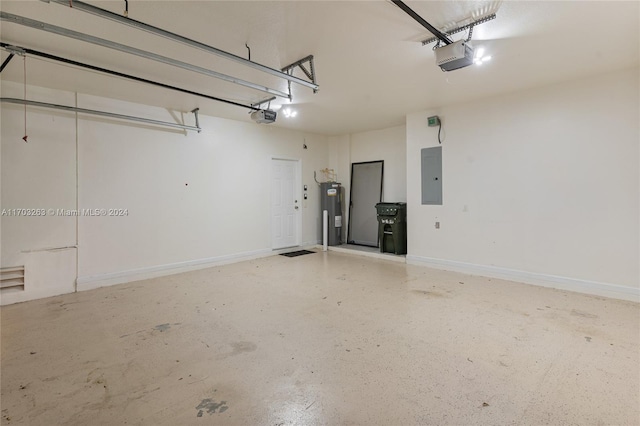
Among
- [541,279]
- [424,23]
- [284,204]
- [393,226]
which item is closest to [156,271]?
[284,204]

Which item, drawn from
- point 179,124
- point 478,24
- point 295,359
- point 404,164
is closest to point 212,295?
point 295,359

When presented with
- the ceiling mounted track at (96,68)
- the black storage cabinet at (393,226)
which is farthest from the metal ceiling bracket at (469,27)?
the black storage cabinet at (393,226)

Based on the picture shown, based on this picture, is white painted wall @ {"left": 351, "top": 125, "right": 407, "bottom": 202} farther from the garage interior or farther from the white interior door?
the white interior door

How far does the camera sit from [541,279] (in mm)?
4215

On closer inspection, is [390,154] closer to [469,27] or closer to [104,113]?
[469,27]

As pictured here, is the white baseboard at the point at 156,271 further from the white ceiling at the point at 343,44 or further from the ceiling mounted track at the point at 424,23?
the ceiling mounted track at the point at 424,23

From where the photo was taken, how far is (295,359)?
241cm

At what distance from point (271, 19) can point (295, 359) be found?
108 inches

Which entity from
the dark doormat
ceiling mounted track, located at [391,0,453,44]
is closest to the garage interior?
ceiling mounted track, located at [391,0,453,44]

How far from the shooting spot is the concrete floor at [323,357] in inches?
72.4

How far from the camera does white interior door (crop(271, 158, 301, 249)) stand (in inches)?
260

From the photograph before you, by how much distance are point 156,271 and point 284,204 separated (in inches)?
113

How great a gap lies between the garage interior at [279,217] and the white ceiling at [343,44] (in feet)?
0.09

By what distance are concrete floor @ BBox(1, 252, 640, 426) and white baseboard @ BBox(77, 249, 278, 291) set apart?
0.25 m
